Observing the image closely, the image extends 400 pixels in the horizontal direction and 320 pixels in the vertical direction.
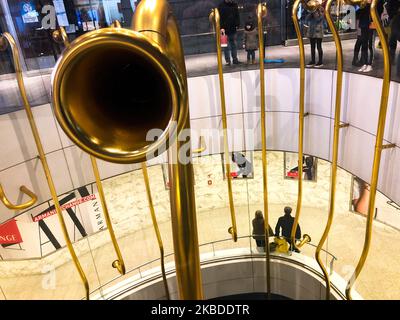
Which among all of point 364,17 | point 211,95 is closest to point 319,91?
point 364,17

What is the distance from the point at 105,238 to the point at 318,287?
2497mm

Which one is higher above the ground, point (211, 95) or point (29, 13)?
point (29, 13)

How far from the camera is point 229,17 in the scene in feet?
9.18

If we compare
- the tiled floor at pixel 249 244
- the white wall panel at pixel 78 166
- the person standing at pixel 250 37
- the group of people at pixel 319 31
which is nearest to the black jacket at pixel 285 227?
the tiled floor at pixel 249 244

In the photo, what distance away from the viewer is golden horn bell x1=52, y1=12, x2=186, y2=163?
0.65 m

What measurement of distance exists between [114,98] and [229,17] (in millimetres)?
2228

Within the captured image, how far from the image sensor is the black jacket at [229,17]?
9.11 ft

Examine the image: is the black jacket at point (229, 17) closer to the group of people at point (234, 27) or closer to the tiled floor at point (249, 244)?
the group of people at point (234, 27)

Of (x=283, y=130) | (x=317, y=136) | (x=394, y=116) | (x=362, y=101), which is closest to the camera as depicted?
(x=394, y=116)

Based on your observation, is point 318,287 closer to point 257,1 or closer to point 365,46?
point 365,46

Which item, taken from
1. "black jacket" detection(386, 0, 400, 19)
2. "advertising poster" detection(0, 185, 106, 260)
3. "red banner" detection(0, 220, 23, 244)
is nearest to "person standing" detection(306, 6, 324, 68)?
"black jacket" detection(386, 0, 400, 19)

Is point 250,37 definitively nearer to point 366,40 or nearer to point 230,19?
point 230,19

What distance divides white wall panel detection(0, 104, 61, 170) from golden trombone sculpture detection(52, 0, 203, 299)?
2240 millimetres
